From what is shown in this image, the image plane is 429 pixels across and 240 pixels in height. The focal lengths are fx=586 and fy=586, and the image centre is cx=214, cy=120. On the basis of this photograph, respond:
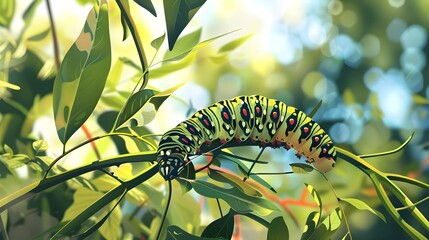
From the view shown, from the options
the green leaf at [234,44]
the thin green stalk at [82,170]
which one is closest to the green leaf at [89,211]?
the thin green stalk at [82,170]

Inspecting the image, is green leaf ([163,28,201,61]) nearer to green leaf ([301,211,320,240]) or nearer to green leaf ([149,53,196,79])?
green leaf ([149,53,196,79])

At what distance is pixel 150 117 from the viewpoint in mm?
512

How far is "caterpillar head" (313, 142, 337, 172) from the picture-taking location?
0.52 metres

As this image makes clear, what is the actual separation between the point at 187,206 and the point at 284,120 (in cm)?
20

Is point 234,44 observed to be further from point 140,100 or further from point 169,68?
point 140,100

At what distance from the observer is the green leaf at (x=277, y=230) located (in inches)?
19.8

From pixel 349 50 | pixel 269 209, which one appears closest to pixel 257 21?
pixel 349 50

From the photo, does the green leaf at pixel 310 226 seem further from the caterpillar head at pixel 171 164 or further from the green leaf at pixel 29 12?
the green leaf at pixel 29 12

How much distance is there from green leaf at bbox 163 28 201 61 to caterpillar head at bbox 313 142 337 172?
0.15 m

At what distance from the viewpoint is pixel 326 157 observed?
524mm

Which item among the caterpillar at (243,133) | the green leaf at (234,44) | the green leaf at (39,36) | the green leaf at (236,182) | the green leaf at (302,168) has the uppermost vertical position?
the green leaf at (234,44)

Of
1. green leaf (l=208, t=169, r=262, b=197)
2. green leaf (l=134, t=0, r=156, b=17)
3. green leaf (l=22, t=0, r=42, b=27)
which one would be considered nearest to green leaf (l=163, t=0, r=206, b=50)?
green leaf (l=134, t=0, r=156, b=17)

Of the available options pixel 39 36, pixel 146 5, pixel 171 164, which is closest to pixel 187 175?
pixel 171 164

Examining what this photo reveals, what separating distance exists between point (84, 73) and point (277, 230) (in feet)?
0.68
